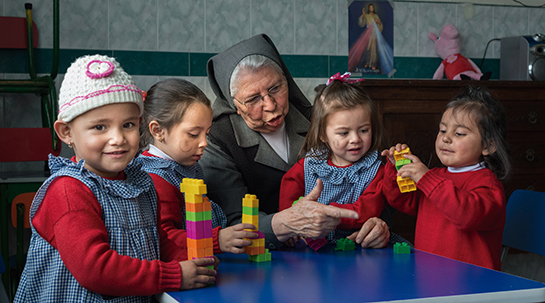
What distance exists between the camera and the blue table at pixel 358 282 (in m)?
1.12

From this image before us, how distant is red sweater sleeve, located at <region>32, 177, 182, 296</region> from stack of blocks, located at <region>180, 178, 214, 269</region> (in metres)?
0.08

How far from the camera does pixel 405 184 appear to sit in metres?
1.71

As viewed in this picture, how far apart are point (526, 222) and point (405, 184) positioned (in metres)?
0.59

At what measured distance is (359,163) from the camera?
1902 millimetres

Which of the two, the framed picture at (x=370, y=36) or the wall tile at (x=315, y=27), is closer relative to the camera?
the wall tile at (x=315, y=27)

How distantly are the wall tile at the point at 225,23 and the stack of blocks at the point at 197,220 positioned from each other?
261 centimetres

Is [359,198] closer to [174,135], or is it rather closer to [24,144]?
[174,135]

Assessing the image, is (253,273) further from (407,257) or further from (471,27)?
(471,27)

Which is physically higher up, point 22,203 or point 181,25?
point 181,25

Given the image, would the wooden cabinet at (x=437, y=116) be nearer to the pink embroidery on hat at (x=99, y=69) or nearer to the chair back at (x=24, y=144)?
the chair back at (x=24, y=144)

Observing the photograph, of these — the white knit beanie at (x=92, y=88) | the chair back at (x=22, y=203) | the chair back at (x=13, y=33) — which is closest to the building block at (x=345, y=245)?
the white knit beanie at (x=92, y=88)

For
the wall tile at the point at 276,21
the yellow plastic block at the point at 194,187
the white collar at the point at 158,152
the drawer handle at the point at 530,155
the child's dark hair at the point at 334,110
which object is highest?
the wall tile at the point at 276,21

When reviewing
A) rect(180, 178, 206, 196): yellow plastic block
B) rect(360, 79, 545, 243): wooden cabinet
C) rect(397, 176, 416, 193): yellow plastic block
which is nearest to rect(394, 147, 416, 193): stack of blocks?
rect(397, 176, 416, 193): yellow plastic block

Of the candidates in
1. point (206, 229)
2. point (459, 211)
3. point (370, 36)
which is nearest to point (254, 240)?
point (206, 229)
